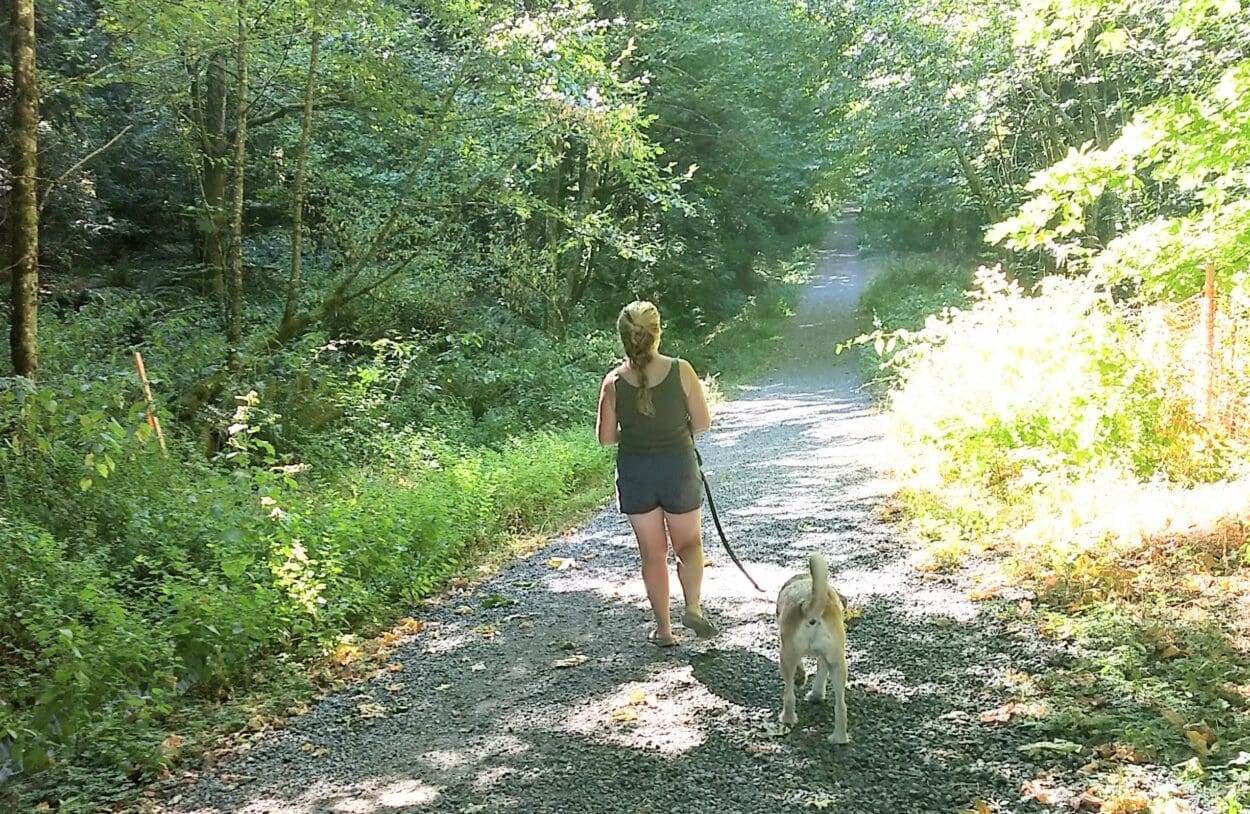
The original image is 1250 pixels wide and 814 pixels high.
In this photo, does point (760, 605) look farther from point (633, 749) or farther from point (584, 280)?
point (584, 280)

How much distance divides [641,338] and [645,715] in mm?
1935

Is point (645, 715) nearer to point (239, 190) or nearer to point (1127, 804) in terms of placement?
point (1127, 804)

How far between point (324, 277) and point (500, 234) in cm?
450

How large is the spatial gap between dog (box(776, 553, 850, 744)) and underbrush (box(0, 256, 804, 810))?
270cm

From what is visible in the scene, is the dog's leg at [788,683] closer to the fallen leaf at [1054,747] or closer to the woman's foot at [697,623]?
the fallen leaf at [1054,747]

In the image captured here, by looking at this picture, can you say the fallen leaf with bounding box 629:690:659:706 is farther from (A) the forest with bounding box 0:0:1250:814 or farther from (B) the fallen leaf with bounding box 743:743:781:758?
(A) the forest with bounding box 0:0:1250:814

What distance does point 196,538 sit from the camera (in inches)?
242

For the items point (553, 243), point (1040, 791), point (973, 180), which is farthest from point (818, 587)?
point (973, 180)

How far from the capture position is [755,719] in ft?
14.4

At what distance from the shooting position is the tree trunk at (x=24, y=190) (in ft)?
21.6

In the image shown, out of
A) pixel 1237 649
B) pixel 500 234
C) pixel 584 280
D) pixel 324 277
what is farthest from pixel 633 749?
pixel 584 280

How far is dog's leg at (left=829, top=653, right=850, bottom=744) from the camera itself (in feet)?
13.2

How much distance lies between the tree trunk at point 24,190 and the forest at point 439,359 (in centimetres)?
3

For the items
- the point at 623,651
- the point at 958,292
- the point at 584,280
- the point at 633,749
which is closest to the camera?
the point at 633,749
